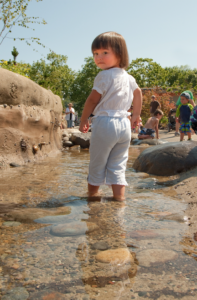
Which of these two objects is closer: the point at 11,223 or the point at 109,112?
the point at 11,223

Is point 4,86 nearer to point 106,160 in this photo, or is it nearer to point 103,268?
point 106,160

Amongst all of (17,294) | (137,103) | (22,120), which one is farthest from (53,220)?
(22,120)

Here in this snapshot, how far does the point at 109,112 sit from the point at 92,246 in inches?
55.0

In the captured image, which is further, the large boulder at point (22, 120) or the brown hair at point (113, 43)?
the large boulder at point (22, 120)

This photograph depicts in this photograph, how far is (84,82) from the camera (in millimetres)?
54625

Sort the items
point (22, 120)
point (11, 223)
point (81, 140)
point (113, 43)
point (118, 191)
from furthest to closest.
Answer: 1. point (81, 140)
2. point (22, 120)
3. point (118, 191)
4. point (113, 43)
5. point (11, 223)

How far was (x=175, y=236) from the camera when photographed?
78.6 inches

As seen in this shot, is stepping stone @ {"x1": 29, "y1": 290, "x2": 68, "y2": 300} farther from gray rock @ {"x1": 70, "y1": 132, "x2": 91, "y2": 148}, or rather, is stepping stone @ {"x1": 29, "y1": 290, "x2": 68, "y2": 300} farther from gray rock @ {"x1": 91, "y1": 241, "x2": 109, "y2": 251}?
gray rock @ {"x1": 70, "y1": 132, "x2": 91, "y2": 148}

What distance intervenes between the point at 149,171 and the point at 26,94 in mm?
2966

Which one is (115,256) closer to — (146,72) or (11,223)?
(11,223)

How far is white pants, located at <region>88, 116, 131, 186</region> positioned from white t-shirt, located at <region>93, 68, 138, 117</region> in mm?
71

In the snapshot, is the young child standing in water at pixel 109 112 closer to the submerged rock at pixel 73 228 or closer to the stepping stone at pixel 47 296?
the submerged rock at pixel 73 228

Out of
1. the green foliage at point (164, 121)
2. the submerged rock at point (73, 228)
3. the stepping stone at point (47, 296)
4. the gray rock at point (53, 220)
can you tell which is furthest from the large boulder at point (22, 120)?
the green foliage at point (164, 121)

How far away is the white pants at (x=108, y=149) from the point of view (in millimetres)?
2818
